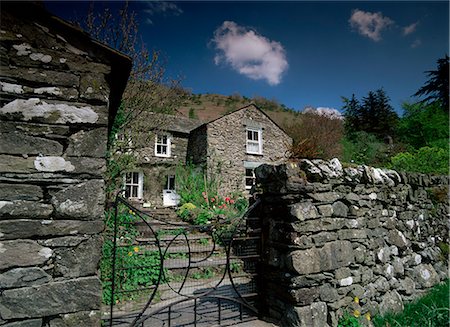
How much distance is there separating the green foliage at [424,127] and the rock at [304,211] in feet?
42.5

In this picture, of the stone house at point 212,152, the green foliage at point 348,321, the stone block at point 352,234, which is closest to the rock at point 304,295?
the green foliage at point 348,321

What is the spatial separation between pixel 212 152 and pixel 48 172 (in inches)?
469

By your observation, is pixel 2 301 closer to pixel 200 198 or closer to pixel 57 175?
pixel 57 175

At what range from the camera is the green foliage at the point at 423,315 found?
3.36 metres

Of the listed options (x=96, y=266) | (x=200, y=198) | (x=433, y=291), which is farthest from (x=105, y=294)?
(x=200, y=198)

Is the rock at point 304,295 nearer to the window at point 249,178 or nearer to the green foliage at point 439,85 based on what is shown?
the window at point 249,178

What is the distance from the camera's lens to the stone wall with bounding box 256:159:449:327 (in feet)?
9.98

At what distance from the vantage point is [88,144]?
78.7 inches

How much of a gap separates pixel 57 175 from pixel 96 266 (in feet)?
2.38

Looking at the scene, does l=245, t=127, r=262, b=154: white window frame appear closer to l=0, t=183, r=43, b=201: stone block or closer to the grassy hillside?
l=0, t=183, r=43, b=201: stone block

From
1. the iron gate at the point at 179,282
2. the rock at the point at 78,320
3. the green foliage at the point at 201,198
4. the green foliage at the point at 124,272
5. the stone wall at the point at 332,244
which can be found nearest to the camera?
the rock at the point at 78,320

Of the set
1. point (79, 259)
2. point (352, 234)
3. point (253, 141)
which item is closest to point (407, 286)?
point (352, 234)

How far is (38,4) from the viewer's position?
1897mm

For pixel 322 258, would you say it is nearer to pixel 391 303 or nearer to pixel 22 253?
pixel 391 303
